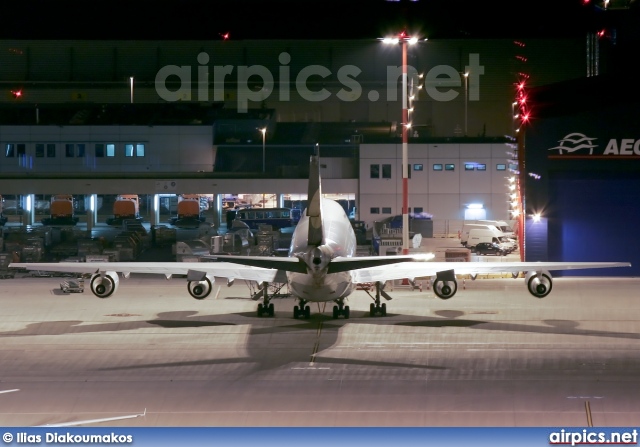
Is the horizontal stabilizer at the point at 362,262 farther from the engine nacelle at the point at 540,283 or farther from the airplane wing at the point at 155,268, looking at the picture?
the engine nacelle at the point at 540,283

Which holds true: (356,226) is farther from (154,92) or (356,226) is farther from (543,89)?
(154,92)

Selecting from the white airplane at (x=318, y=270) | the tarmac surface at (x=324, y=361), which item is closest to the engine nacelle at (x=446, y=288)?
the white airplane at (x=318, y=270)

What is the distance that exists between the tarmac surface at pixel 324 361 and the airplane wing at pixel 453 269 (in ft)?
8.00

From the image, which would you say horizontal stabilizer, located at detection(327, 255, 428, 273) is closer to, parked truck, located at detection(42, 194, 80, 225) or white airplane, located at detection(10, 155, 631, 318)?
white airplane, located at detection(10, 155, 631, 318)

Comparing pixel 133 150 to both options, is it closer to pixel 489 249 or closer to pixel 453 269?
pixel 489 249

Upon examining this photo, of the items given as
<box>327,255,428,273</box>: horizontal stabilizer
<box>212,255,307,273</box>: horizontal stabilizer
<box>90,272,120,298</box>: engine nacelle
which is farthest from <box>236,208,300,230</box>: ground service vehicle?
<box>212,255,307,273</box>: horizontal stabilizer

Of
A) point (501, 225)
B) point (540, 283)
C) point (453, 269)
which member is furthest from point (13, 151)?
point (540, 283)

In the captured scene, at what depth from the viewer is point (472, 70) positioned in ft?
467

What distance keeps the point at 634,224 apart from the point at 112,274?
39.2 meters

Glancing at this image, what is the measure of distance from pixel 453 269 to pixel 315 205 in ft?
31.5

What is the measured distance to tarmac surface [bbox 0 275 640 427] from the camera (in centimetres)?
2888

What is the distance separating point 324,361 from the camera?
3819 centimetres

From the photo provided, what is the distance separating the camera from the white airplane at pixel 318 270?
4084 centimetres

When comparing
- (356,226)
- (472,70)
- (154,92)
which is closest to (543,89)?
(356,226)
